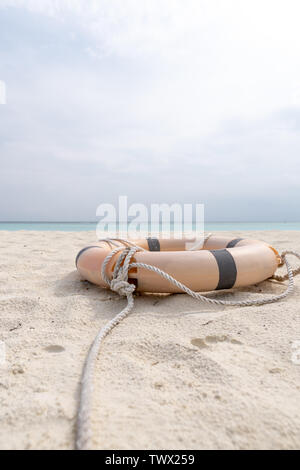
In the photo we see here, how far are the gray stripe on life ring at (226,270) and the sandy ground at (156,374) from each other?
201 mm

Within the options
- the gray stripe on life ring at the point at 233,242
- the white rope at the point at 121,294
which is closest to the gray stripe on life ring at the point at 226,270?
the white rope at the point at 121,294

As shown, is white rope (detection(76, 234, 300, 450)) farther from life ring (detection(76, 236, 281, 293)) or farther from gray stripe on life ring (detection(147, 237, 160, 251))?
gray stripe on life ring (detection(147, 237, 160, 251))

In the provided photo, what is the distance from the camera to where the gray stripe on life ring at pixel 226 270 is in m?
1.56

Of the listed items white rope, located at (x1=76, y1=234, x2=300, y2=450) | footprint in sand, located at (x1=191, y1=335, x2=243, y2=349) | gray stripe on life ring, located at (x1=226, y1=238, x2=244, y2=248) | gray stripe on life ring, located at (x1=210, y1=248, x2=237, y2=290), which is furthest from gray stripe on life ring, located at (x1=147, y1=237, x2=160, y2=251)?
footprint in sand, located at (x1=191, y1=335, x2=243, y2=349)

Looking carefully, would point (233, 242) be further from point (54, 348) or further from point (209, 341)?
point (54, 348)

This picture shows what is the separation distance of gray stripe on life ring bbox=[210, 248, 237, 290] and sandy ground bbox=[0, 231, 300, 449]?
20cm

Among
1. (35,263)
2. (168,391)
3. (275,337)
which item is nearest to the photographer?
(168,391)

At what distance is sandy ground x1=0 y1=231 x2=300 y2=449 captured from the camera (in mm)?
648

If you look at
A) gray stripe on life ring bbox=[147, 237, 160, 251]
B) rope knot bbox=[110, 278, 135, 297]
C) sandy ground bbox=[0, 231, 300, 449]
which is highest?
gray stripe on life ring bbox=[147, 237, 160, 251]

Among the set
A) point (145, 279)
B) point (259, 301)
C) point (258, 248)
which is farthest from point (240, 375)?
point (258, 248)

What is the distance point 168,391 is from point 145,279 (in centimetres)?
79

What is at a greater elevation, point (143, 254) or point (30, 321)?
point (143, 254)
